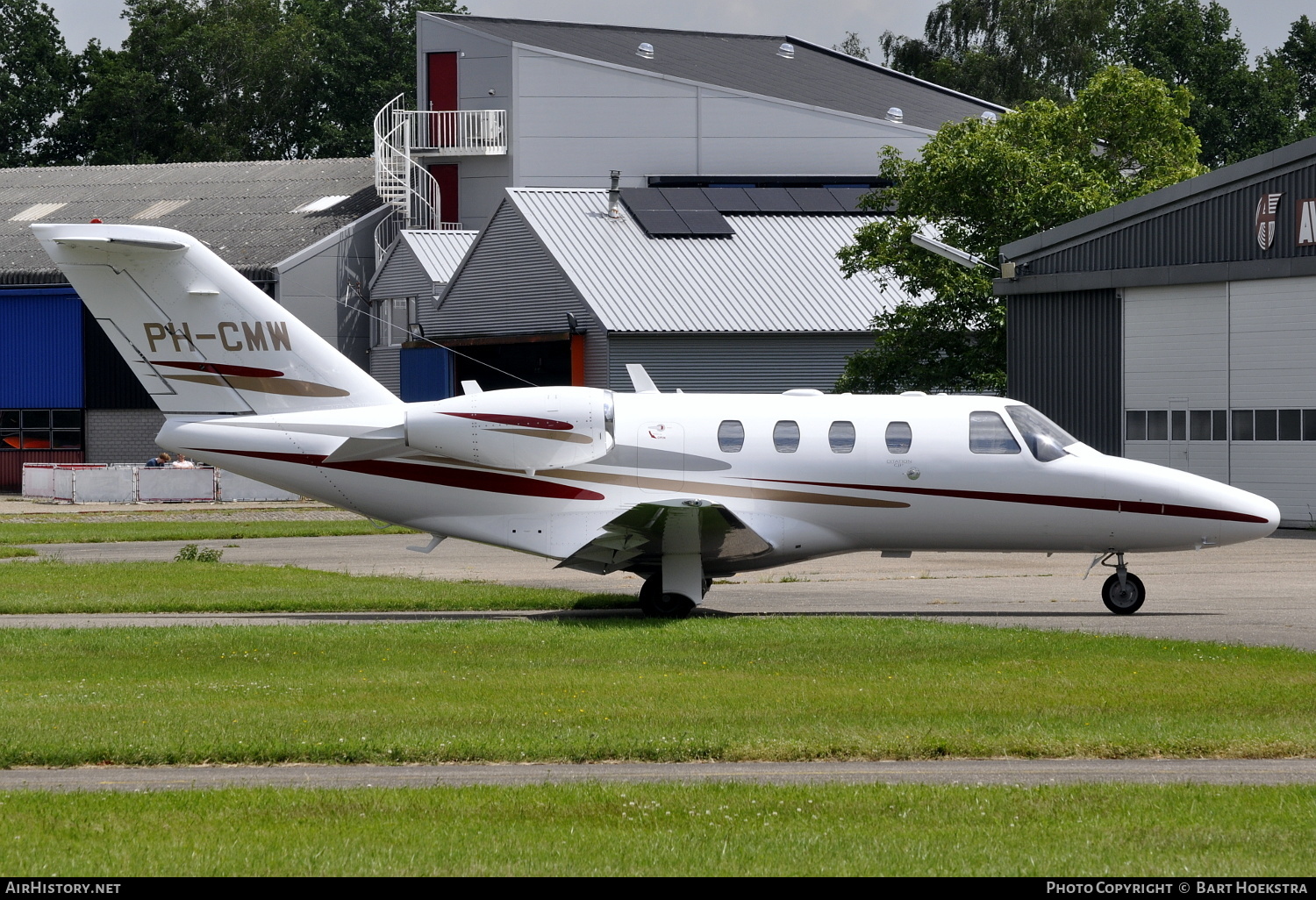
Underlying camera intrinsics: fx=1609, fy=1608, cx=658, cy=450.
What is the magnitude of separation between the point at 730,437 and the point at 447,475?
3.51 meters

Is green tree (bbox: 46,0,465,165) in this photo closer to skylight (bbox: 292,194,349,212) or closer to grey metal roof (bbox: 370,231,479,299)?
skylight (bbox: 292,194,349,212)

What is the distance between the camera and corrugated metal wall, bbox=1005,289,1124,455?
35.5 m

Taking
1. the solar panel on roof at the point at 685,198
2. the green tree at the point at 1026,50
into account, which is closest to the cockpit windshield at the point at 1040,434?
the solar panel on roof at the point at 685,198

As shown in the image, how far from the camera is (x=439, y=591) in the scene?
22.4 m

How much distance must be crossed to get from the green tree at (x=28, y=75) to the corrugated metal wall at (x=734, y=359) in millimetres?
51237

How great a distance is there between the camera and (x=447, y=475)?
19.8m

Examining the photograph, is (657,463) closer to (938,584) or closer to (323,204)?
(938,584)

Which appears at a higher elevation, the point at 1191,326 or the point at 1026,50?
the point at 1026,50

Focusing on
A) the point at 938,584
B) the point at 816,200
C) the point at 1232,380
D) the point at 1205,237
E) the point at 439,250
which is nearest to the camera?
the point at 938,584

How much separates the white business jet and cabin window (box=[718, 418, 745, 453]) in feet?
0.08

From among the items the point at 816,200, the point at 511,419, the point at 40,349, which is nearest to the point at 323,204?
the point at 40,349

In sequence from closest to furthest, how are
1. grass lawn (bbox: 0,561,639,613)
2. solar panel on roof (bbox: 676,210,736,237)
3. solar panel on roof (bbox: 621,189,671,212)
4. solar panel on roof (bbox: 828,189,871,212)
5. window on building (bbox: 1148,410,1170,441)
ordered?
grass lawn (bbox: 0,561,639,613), window on building (bbox: 1148,410,1170,441), solar panel on roof (bbox: 676,210,736,237), solar panel on roof (bbox: 621,189,671,212), solar panel on roof (bbox: 828,189,871,212)

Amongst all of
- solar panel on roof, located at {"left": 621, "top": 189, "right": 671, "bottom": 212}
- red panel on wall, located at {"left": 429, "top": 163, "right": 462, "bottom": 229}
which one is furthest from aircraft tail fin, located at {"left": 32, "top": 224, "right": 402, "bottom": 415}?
red panel on wall, located at {"left": 429, "top": 163, "right": 462, "bottom": 229}

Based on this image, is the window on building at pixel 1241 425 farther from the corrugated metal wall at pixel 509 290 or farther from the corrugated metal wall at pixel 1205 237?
the corrugated metal wall at pixel 509 290
